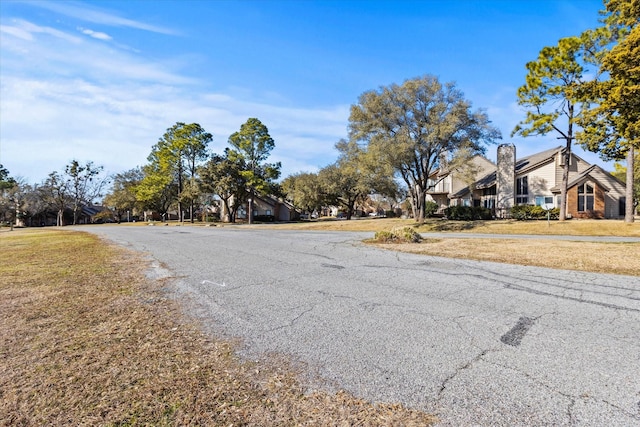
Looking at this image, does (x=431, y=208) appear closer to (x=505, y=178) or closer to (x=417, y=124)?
(x=505, y=178)

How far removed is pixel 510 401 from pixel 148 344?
3.43 meters

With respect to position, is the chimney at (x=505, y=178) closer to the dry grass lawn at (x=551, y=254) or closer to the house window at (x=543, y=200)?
the house window at (x=543, y=200)

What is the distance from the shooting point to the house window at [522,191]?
3162 cm

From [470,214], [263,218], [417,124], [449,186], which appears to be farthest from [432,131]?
[263,218]

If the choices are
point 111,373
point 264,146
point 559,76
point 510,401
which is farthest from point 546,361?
point 264,146

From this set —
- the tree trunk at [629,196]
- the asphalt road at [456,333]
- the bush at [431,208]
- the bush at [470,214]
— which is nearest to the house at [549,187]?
the bush at [470,214]

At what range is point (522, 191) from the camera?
31.9 meters

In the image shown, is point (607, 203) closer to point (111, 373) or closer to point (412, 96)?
point (412, 96)

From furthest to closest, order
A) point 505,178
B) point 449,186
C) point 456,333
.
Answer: point 449,186
point 505,178
point 456,333

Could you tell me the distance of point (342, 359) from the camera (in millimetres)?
3268

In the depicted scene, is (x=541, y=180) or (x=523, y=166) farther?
(x=523, y=166)

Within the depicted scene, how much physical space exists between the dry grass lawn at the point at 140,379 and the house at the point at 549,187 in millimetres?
30178

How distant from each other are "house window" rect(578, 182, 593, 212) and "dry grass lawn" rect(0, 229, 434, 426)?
33424 millimetres

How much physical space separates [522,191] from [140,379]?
3585cm
